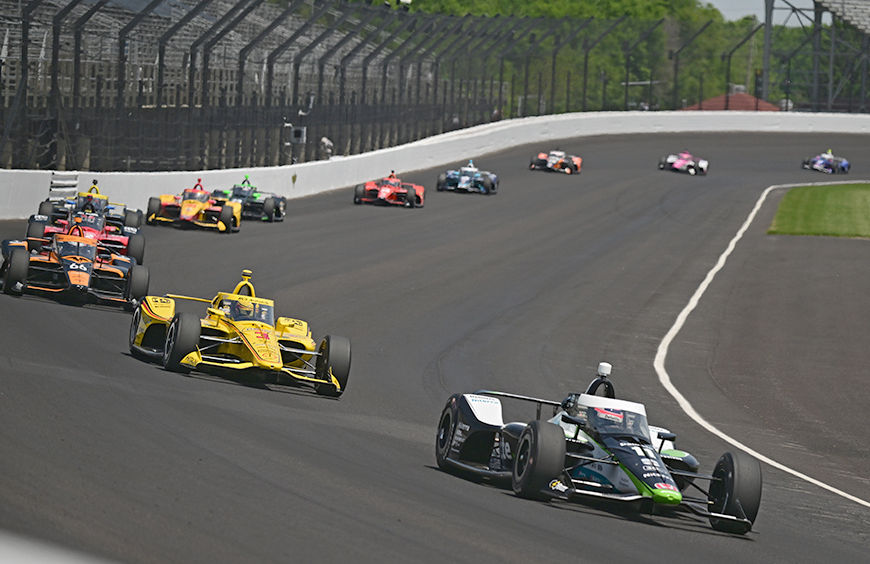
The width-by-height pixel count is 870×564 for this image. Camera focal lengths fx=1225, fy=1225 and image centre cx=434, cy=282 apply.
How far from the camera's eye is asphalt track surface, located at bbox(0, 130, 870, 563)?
787 centimetres

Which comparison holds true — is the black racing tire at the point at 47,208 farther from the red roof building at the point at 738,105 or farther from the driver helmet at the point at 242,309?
the red roof building at the point at 738,105

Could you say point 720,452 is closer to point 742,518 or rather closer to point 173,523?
point 742,518

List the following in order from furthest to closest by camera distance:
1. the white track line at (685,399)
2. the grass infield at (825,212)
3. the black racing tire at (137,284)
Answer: the grass infield at (825,212) → the black racing tire at (137,284) → the white track line at (685,399)

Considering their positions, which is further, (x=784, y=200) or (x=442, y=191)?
(x=784, y=200)

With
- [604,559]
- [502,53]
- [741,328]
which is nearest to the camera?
[604,559]

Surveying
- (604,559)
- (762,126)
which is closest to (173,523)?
(604,559)

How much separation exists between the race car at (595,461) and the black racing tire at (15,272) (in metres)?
9.30

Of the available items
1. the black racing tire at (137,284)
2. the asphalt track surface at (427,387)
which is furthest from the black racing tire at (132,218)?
the black racing tire at (137,284)

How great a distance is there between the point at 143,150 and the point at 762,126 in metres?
46.3

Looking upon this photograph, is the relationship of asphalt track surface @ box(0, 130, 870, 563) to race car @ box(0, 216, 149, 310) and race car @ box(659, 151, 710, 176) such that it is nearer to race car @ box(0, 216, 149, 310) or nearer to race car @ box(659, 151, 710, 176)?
race car @ box(0, 216, 149, 310)

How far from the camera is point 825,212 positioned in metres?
44.3

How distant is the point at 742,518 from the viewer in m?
9.65

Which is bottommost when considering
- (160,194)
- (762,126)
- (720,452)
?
(720,452)

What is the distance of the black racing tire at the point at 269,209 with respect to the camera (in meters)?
32.9
